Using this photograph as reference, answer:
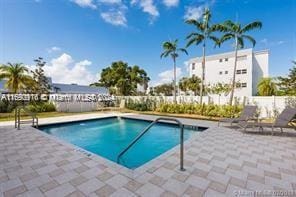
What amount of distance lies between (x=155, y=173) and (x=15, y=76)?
20.0 metres

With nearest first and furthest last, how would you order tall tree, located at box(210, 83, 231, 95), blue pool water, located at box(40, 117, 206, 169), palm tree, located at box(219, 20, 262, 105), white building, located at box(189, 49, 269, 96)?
1. blue pool water, located at box(40, 117, 206, 169)
2. palm tree, located at box(219, 20, 262, 105)
3. tall tree, located at box(210, 83, 231, 95)
4. white building, located at box(189, 49, 269, 96)

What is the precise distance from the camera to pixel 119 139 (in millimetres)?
8617

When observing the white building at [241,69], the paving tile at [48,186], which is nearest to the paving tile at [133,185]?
the paving tile at [48,186]

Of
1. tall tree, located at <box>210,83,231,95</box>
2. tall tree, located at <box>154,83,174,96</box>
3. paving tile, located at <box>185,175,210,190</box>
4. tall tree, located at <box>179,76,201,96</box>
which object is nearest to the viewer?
paving tile, located at <box>185,175,210,190</box>

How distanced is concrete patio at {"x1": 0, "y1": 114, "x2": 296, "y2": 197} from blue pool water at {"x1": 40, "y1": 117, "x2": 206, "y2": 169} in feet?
5.51

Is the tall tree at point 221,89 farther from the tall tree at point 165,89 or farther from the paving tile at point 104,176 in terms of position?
the paving tile at point 104,176

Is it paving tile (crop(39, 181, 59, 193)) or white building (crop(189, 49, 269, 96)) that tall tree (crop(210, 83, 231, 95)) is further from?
paving tile (crop(39, 181, 59, 193))

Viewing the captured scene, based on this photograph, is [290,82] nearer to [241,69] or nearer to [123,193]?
[241,69]

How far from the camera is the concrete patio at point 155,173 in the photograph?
2.90 meters

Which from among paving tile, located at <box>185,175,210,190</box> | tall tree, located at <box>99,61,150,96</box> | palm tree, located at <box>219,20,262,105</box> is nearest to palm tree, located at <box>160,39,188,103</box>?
palm tree, located at <box>219,20,262,105</box>

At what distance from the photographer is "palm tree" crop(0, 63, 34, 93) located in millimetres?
17188

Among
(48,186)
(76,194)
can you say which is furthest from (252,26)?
(48,186)

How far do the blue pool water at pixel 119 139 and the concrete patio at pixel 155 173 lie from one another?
1.68 meters

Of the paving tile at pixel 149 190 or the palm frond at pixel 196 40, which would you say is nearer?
the paving tile at pixel 149 190
